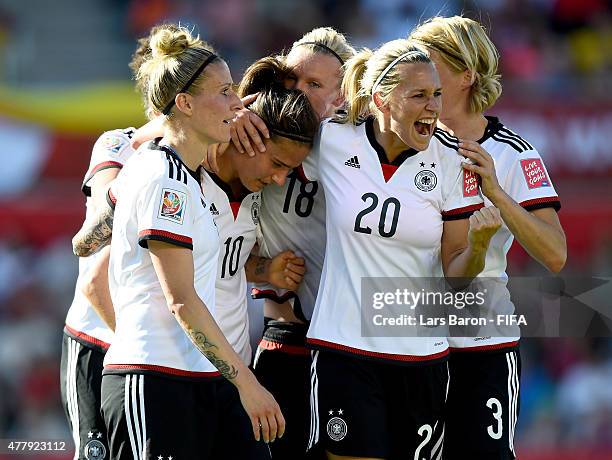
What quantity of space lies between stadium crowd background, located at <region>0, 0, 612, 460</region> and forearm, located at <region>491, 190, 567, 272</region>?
184 inches

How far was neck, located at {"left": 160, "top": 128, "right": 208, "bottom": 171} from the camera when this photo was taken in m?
4.19

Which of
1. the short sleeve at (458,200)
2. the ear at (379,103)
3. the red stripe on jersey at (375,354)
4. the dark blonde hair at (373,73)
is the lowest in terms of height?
the red stripe on jersey at (375,354)

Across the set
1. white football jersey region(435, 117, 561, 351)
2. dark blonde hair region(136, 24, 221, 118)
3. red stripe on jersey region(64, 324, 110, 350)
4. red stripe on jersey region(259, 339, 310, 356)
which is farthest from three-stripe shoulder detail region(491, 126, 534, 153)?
red stripe on jersey region(64, 324, 110, 350)

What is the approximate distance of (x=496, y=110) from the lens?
1112 centimetres

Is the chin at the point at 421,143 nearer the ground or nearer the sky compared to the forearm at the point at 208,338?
nearer the sky

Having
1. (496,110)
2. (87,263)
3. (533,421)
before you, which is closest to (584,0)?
(496,110)

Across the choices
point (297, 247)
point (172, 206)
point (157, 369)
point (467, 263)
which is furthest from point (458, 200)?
point (157, 369)

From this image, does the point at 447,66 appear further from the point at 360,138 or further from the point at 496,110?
the point at 496,110

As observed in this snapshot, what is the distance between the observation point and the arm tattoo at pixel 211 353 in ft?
13.1

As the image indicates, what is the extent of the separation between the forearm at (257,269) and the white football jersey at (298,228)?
5 cm

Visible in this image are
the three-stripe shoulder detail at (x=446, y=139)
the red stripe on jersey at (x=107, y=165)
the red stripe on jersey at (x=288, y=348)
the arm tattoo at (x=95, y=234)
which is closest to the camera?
the arm tattoo at (x=95, y=234)

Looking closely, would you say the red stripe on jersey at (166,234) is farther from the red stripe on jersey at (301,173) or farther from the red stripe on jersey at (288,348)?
the red stripe on jersey at (288,348)

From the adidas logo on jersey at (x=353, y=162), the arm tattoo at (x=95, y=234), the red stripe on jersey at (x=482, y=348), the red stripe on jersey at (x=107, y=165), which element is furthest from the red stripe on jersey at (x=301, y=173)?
the red stripe on jersey at (x=482, y=348)

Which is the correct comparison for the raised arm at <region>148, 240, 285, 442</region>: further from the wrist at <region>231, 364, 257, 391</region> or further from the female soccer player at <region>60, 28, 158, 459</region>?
the female soccer player at <region>60, 28, 158, 459</region>
